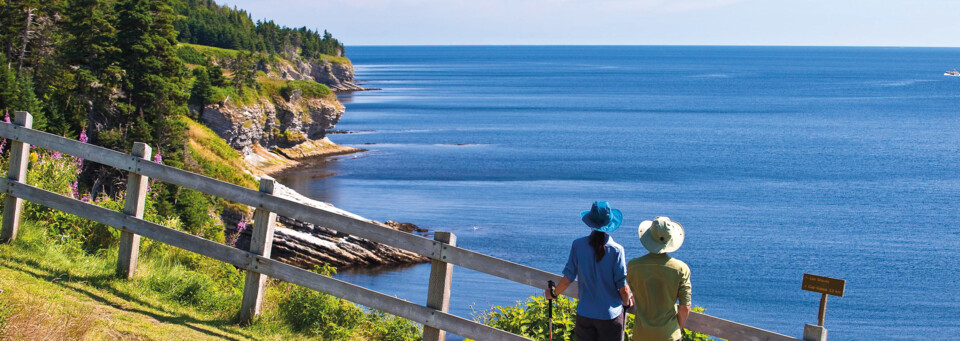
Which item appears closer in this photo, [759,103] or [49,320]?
[49,320]

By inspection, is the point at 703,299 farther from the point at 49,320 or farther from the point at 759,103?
the point at 759,103

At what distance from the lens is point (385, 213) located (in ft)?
166

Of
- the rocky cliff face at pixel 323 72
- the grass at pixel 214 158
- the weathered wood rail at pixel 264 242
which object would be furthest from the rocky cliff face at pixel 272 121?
the rocky cliff face at pixel 323 72

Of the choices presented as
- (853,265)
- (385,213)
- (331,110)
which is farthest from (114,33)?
(331,110)

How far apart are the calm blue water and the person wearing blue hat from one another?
22.8m

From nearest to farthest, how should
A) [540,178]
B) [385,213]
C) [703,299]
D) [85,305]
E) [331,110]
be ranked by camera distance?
[85,305] → [703,299] → [385,213] → [540,178] → [331,110]

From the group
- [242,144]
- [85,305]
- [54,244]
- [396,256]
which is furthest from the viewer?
[242,144]

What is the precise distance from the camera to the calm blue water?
3556 centimetres

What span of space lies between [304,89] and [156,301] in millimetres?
72208

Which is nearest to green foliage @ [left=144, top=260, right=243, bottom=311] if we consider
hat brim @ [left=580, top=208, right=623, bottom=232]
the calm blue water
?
hat brim @ [left=580, top=208, right=623, bottom=232]

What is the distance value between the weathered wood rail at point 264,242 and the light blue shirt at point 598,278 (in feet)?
1.12

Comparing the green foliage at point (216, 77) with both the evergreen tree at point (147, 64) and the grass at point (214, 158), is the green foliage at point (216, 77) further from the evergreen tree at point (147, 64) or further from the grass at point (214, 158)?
the evergreen tree at point (147, 64)

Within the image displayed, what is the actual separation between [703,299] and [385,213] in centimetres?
2149

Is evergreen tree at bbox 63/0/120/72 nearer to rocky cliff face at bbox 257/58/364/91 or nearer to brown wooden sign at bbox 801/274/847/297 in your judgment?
brown wooden sign at bbox 801/274/847/297
